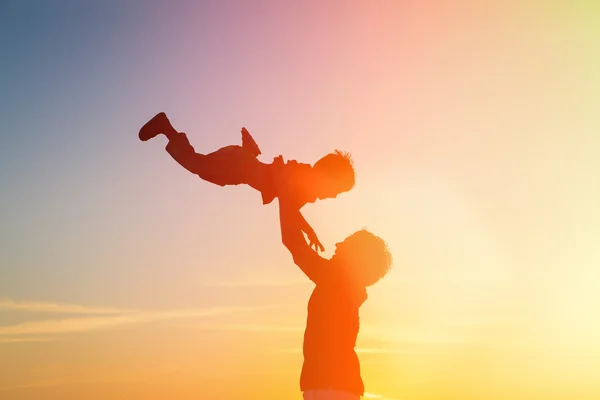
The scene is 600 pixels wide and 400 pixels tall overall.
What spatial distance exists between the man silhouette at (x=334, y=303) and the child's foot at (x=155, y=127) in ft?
7.28

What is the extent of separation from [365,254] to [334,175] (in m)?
0.78

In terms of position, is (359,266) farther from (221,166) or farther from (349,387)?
(221,166)

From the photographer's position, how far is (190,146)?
7578mm

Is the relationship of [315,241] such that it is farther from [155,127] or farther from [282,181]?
[155,127]

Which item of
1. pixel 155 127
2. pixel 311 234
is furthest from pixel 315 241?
pixel 155 127

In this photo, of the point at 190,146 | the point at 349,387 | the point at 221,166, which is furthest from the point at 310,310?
the point at 190,146

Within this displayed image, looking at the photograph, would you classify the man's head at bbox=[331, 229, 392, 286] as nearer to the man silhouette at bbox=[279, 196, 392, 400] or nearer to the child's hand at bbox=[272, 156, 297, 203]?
the man silhouette at bbox=[279, 196, 392, 400]

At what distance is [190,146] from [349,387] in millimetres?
3122

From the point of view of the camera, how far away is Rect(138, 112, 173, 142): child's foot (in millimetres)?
7699

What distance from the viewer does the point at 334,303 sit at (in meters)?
6.03

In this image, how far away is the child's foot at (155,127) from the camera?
770 cm

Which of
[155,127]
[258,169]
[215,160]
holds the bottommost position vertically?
[258,169]

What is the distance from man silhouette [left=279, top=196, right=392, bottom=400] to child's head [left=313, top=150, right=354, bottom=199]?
0.43m

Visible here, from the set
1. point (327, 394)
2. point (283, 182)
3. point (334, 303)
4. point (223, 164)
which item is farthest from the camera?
point (223, 164)
